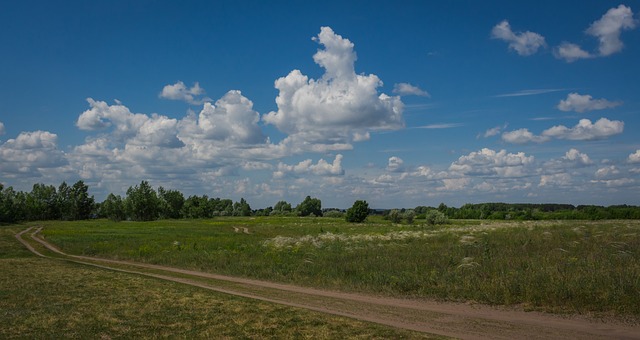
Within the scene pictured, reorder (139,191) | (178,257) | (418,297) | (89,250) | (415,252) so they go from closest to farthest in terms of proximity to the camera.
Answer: (418,297), (415,252), (178,257), (89,250), (139,191)

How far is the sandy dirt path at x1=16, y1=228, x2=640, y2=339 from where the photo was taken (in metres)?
12.3

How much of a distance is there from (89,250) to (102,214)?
5396 inches

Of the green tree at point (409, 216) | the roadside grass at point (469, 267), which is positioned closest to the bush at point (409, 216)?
the green tree at point (409, 216)

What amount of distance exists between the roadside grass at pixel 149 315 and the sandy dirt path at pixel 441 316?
1.29 meters

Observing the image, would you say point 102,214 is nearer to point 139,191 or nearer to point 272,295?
point 139,191

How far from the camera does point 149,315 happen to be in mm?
14555

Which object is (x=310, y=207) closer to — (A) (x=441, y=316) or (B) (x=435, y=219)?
(B) (x=435, y=219)

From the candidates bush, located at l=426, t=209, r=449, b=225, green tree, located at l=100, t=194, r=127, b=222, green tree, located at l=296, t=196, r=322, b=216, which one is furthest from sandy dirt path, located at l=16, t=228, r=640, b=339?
green tree, located at l=296, t=196, r=322, b=216

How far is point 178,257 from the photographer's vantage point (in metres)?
33.7

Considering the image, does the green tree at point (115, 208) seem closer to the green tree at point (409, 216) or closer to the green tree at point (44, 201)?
the green tree at point (44, 201)

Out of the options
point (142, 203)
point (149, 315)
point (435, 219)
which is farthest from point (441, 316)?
point (142, 203)

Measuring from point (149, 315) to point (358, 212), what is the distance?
88935 mm

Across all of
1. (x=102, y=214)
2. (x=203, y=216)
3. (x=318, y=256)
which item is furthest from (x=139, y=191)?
(x=318, y=256)

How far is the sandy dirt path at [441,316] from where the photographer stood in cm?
1227
